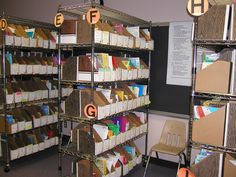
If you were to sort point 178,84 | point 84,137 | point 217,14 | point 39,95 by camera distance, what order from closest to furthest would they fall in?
1. point 217,14
2. point 84,137
3. point 178,84
4. point 39,95

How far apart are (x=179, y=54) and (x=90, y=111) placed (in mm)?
1690

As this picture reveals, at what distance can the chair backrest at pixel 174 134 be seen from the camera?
11.4 ft

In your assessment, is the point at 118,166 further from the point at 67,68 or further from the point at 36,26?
the point at 36,26

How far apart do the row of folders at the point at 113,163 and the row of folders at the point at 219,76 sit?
1442 millimetres

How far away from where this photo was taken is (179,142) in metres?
3.49

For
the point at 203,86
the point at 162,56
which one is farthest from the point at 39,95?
the point at 203,86

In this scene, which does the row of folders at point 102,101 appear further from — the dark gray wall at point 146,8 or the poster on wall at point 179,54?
the dark gray wall at point 146,8

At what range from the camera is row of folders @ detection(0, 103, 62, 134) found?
11.8 feet

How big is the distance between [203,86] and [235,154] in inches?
26.3

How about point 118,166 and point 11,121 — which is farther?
point 11,121

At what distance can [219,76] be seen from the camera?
88.2 inches

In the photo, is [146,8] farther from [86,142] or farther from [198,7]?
[86,142]

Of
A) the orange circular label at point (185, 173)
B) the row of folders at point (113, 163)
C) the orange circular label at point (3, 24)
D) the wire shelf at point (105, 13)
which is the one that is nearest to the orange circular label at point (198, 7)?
the wire shelf at point (105, 13)

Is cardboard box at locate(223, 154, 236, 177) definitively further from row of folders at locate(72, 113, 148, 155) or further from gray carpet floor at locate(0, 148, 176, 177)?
gray carpet floor at locate(0, 148, 176, 177)
